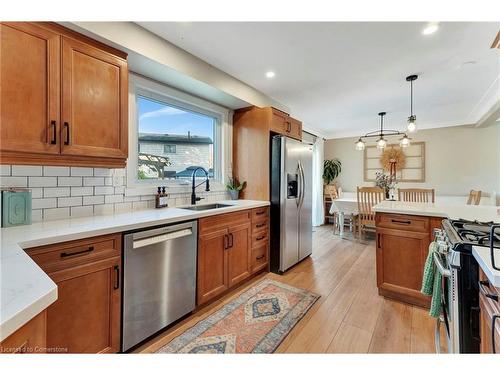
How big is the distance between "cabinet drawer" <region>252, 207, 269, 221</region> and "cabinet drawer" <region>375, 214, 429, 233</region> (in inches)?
48.1

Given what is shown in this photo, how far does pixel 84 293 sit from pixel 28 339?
0.74 m

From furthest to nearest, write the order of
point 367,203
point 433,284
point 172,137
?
point 367,203, point 172,137, point 433,284

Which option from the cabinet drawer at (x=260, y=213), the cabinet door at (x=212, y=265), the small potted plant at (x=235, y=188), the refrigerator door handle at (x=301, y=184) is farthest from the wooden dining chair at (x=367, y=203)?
the cabinet door at (x=212, y=265)

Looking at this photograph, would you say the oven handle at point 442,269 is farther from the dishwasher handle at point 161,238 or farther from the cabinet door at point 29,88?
the cabinet door at point 29,88

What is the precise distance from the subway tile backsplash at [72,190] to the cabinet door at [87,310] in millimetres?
670

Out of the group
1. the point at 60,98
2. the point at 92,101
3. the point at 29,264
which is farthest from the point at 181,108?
the point at 29,264

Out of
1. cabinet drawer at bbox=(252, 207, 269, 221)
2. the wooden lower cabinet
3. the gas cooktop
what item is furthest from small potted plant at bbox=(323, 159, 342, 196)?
the wooden lower cabinet

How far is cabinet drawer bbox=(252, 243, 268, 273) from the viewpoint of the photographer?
263 cm

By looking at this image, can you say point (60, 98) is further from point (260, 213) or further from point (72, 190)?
point (260, 213)

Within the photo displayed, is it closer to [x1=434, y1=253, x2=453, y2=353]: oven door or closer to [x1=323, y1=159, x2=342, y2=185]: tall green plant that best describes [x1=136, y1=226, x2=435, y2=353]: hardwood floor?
[x1=434, y1=253, x2=453, y2=353]: oven door

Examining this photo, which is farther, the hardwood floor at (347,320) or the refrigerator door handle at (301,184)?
the refrigerator door handle at (301,184)

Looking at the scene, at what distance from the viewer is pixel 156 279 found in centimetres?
162

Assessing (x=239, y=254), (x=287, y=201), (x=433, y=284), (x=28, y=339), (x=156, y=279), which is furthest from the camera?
(x=287, y=201)

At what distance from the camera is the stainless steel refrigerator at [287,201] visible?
110 inches
